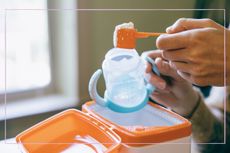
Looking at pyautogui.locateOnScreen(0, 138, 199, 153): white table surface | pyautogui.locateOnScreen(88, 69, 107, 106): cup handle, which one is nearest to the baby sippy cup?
pyautogui.locateOnScreen(88, 69, 107, 106): cup handle

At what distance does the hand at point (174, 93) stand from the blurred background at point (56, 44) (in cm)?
4

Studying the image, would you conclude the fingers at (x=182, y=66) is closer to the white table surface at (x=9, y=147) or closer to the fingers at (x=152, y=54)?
the fingers at (x=152, y=54)

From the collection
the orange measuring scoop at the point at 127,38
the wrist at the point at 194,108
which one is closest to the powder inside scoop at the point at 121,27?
the orange measuring scoop at the point at 127,38

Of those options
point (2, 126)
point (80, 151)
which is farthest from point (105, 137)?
point (2, 126)

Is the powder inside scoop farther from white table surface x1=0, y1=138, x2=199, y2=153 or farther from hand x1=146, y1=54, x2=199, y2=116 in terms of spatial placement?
white table surface x1=0, y1=138, x2=199, y2=153

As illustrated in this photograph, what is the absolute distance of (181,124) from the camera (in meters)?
0.42

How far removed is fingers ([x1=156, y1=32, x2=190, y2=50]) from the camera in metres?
0.41

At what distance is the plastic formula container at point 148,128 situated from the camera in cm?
40

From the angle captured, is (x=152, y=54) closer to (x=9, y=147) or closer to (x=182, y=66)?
(x=182, y=66)

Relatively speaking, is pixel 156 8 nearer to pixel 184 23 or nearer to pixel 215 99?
pixel 184 23

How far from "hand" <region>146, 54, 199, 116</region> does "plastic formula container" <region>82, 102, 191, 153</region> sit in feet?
0.05

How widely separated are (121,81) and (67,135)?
101mm

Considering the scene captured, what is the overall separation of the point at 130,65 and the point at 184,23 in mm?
83

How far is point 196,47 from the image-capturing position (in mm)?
411
